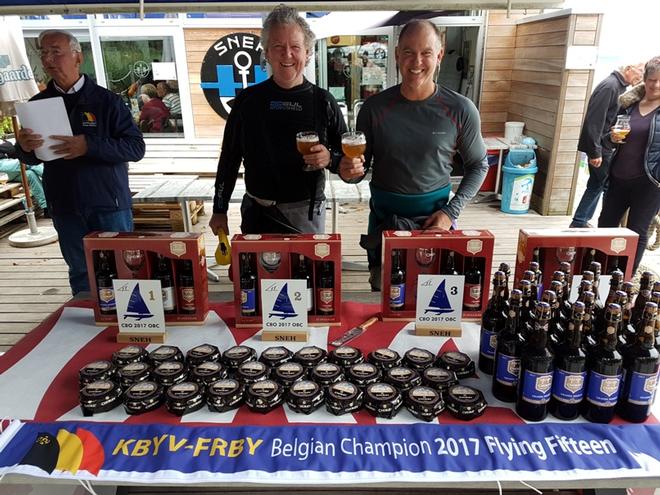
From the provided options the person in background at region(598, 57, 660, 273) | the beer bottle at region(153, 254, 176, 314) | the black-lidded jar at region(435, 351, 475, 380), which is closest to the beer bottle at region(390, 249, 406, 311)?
the black-lidded jar at region(435, 351, 475, 380)

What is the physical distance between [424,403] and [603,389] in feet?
1.39

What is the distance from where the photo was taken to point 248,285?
1657 mm

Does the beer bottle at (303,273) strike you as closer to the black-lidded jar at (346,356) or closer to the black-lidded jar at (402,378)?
the black-lidded jar at (346,356)

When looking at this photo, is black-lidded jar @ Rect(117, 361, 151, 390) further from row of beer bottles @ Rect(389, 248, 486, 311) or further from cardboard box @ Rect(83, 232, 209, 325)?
A: row of beer bottles @ Rect(389, 248, 486, 311)

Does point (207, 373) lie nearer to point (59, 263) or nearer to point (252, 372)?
point (252, 372)

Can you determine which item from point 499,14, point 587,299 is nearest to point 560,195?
point 499,14

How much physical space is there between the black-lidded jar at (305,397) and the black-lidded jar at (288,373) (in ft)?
0.07

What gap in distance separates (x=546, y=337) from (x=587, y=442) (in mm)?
261

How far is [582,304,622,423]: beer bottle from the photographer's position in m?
1.18

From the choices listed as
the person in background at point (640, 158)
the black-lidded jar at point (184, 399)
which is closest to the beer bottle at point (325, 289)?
the black-lidded jar at point (184, 399)

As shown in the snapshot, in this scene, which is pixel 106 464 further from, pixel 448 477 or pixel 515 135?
pixel 515 135

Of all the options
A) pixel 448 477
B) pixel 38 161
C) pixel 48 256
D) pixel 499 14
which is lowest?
pixel 48 256

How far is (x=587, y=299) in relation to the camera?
1.22 metres

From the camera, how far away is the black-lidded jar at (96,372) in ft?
4.50
